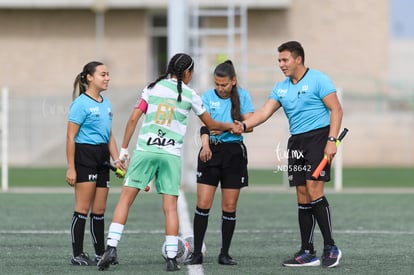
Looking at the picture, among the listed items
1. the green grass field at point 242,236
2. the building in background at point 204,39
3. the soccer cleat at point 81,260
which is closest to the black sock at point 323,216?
the green grass field at point 242,236

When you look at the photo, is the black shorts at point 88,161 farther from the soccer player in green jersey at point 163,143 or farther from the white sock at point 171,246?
the white sock at point 171,246

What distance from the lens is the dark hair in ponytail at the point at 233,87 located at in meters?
10.4

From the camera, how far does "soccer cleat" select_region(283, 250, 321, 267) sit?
33.9ft

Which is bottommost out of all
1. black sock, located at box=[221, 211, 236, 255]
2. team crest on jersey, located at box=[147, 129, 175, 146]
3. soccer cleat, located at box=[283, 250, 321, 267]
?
soccer cleat, located at box=[283, 250, 321, 267]

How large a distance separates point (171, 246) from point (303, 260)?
55.7 inches

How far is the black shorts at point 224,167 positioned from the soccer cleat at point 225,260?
705mm

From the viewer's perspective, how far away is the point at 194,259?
10.4 m

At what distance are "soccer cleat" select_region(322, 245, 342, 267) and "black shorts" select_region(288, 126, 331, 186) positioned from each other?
68 centimetres

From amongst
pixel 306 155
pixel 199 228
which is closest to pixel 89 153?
pixel 199 228

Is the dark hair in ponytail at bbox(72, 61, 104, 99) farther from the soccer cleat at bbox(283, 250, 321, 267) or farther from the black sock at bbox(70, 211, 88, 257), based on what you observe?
the soccer cleat at bbox(283, 250, 321, 267)

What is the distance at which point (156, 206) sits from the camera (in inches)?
679

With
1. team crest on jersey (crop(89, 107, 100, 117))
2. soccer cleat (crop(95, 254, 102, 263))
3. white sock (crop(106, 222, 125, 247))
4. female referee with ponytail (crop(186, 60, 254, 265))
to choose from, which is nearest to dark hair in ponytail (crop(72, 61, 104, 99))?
team crest on jersey (crop(89, 107, 100, 117))

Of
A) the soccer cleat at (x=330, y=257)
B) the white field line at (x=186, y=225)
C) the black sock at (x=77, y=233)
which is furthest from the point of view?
the black sock at (x=77, y=233)

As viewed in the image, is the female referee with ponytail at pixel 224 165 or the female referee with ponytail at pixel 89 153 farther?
the female referee with ponytail at pixel 224 165
